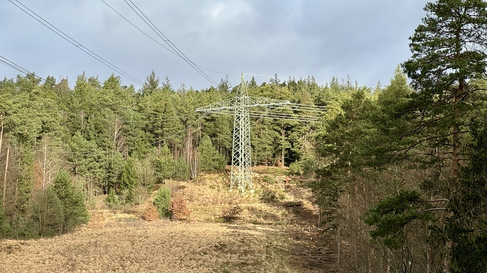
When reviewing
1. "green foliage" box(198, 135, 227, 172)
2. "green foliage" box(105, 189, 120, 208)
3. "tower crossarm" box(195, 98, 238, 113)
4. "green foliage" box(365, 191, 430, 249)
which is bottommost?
"green foliage" box(105, 189, 120, 208)

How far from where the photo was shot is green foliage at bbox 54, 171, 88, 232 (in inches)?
1007

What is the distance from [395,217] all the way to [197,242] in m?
18.5

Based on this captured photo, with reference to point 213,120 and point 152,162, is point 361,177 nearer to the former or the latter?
point 152,162

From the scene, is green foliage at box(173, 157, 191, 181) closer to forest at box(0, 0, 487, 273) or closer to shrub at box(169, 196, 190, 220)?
forest at box(0, 0, 487, 273)

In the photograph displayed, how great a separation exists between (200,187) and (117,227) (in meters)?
16.9

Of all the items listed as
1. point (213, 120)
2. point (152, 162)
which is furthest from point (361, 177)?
point (213, 120)

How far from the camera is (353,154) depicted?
707 inches

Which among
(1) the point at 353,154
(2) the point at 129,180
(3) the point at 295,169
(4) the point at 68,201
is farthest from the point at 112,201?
(1) the point at 353,154

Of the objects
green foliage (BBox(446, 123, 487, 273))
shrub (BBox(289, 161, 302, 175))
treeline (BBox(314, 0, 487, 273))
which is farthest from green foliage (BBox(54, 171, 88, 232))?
shrub (BBox(289, 161, 302, 175))

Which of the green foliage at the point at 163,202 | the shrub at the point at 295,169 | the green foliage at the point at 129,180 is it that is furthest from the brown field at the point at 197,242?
the shrub at the point at 295,169

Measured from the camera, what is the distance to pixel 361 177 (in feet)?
58.3

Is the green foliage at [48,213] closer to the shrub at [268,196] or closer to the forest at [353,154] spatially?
the forest at [353,154]

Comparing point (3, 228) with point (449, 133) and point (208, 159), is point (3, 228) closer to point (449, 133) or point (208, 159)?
point (449, 133)

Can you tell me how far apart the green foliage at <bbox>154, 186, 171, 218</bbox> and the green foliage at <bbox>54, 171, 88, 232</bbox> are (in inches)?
323
